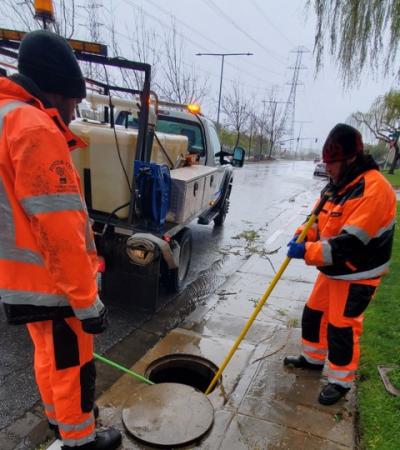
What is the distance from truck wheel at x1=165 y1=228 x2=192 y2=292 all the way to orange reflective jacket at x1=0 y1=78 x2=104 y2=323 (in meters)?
2.94

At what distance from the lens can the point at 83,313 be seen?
1762mm

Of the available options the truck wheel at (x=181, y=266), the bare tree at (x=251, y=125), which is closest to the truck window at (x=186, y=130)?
the truck wheel at (x=181, y=266)

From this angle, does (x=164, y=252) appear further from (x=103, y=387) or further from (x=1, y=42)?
(x=1, y=42)

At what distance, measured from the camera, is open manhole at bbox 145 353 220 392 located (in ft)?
10.7

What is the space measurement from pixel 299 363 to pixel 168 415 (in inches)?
49.2

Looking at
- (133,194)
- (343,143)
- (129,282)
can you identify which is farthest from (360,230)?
(129,282)

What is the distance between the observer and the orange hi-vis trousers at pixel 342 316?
2.62 metres

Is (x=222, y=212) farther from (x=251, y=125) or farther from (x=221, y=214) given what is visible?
(x=251, y=125)

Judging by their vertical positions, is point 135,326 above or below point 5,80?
below

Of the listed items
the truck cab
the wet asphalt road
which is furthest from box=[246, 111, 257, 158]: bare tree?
the truck cab

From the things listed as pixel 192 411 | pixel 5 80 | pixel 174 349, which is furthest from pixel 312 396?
pixel 5 80

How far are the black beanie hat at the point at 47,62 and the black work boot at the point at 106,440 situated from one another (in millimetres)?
1888

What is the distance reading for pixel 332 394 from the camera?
9.11 feet

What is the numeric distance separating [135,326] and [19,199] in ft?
8.72
